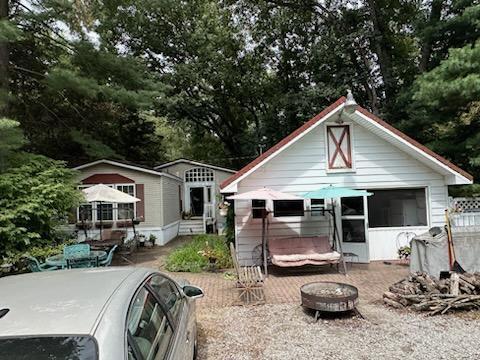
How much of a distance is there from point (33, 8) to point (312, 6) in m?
13.6

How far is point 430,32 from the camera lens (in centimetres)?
1385

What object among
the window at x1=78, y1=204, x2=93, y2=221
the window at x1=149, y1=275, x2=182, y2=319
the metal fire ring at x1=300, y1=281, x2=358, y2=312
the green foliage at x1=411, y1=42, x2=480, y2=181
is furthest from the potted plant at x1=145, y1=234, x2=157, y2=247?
the window at x1=149, y1=275, x2=182, y2=319

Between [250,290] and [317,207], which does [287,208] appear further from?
[250,290]

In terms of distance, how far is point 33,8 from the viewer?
12.0 m

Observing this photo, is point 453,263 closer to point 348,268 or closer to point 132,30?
point 348,268

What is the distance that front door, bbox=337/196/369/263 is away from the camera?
1028cm

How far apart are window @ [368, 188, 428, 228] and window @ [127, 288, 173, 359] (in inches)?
355

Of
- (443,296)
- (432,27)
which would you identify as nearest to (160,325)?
(443,296)

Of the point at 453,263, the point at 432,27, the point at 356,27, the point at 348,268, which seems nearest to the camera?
the point at 453,263

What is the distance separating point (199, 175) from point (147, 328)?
20127 mm

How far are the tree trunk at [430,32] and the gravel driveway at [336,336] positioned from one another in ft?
39.3

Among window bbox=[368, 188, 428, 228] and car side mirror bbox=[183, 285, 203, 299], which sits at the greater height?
window bbox=[368, 188, 428, 228]

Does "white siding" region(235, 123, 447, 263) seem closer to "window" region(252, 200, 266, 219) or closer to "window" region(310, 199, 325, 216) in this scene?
"window" region(310, 199, 325, 216)

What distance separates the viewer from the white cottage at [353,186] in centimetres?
1010
